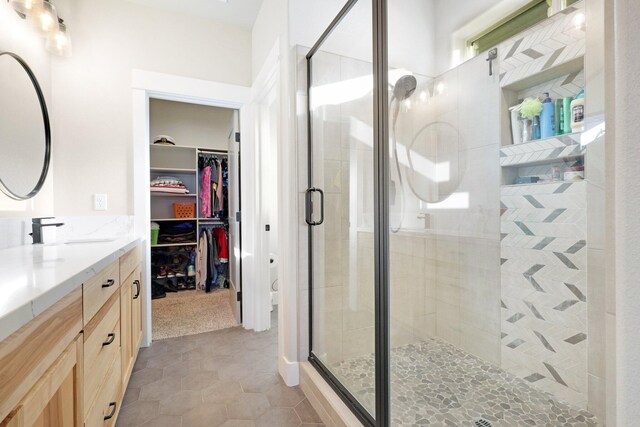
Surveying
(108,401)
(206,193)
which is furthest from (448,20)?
(206,193)

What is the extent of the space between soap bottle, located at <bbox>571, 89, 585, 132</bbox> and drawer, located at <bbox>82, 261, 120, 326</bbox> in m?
1.65

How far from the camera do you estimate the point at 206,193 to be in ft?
13.6

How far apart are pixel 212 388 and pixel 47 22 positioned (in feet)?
7.92

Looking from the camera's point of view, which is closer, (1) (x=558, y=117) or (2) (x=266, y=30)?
(1) (x=558, y=117)

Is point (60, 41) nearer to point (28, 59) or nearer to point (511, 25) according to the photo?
point (28, 59)

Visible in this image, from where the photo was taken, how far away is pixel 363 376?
1.49 m

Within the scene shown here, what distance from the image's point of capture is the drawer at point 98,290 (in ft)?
3.23

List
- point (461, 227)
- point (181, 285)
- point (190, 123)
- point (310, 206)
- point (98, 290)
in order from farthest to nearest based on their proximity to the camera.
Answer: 1. point (190, 123)
2. point (181, 285)
3. point (310, 206)
4. point (461, 227)
5. point (98, 290)

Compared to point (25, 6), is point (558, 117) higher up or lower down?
lower down

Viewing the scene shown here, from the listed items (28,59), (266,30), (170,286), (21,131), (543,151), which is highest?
(266,30)

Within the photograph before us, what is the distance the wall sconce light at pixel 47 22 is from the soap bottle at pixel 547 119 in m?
2.64

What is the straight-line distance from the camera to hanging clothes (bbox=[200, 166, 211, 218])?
413 centimetres

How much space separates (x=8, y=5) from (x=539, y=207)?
9.24 feet

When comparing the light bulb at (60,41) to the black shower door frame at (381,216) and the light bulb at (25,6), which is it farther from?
the black shower door frame at (381,216)
